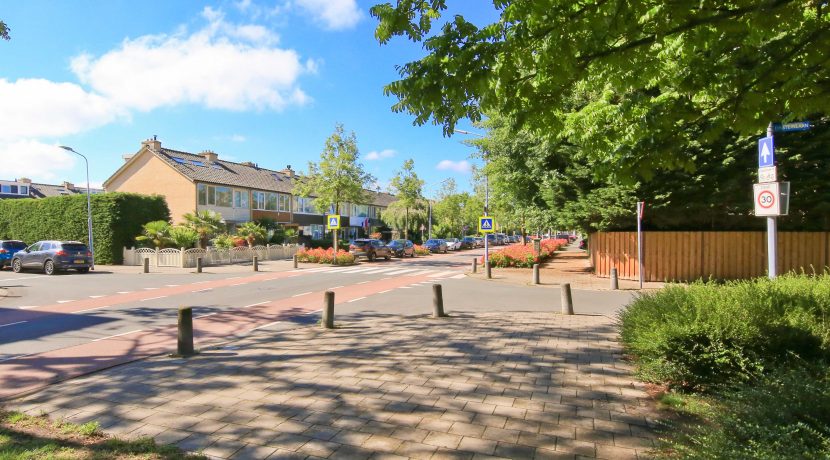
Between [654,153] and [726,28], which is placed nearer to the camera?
[726,28]

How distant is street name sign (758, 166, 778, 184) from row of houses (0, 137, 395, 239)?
30.5 meters

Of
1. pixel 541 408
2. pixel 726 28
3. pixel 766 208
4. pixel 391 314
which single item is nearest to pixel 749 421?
pixel 541 408

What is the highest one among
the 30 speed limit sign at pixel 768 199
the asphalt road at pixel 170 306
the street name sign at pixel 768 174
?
the street name sign at pixel 768 174

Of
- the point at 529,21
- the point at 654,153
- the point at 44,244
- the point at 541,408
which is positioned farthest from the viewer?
the point at 44,244

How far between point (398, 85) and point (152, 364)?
497cm

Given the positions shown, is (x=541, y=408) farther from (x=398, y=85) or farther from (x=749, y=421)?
(x=398, y=85)

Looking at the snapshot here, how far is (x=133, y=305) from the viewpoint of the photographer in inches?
477

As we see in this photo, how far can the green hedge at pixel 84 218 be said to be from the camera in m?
27.8

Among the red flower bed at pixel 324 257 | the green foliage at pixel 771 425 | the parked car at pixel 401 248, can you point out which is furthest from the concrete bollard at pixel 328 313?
the parked car at pixel 401 248

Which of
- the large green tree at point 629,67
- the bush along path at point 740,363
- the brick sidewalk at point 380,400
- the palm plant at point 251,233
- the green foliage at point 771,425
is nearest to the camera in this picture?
the green foliage at point 771,425

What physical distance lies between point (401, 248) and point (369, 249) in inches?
220

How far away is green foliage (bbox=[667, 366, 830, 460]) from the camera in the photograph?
2478 mm

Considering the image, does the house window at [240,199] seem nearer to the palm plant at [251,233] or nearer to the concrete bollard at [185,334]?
the palm plant at [251,233]

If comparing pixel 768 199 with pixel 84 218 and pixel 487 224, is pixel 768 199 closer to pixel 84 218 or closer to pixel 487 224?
pixel 487 224
